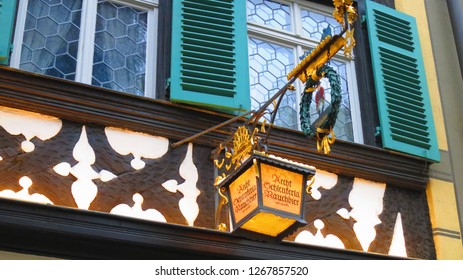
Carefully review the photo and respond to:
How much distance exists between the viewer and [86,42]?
6672 mm

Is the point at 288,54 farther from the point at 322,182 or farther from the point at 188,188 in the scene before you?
the point at 188,188

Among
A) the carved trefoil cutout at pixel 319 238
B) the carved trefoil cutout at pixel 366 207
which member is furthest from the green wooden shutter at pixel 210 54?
the carved trefoil cutout at pixel 366 207

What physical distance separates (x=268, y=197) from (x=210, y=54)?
185 cm

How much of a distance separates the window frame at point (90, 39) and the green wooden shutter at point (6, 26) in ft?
0.66

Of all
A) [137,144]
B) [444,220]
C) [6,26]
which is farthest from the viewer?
[444,220]

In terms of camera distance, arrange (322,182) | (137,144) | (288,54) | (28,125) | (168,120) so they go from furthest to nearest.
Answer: (288,54) < (322,182) < (168,120) < (137,144) < (28,125)

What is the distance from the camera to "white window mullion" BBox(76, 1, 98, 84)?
6.52 metres

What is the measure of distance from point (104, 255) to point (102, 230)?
0.21m

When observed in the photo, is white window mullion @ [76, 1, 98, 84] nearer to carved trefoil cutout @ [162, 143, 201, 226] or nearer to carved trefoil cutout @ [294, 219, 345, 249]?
carved trefoil cutout @ [162, 143, 201, 226]

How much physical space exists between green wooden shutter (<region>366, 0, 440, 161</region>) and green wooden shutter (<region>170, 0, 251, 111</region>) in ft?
4.41

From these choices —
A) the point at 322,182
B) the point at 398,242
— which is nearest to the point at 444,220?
the point at 398,242

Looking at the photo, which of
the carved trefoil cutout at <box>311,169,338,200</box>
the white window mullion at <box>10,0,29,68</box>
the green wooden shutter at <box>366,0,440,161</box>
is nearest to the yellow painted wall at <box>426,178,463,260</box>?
the green wooden shutter at <box>366,0,440,161</box>

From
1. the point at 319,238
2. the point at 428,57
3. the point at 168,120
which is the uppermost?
the point at 428,57
